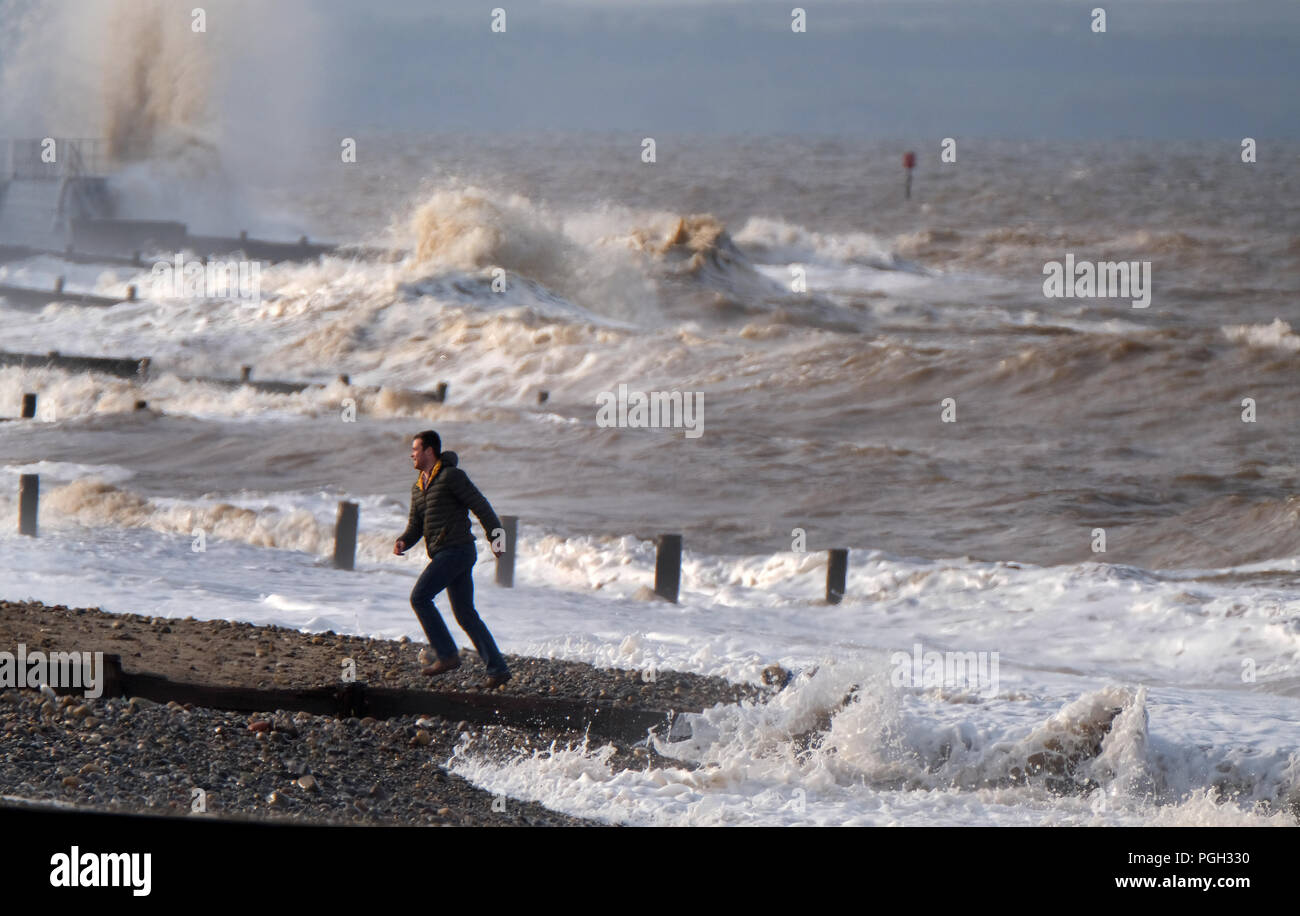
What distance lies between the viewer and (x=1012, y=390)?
24.9 metres

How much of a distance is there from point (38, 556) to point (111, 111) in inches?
1981

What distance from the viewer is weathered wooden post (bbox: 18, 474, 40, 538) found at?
516 inches

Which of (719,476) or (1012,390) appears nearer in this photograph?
(719,476)

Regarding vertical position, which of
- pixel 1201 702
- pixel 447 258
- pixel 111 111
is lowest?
pixel 1201 702

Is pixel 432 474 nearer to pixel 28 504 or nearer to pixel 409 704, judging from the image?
pixel 409 704

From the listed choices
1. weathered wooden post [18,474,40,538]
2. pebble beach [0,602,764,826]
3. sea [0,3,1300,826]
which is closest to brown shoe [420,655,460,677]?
pebble beach [0,602,764,826]

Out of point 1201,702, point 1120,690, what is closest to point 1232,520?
point 1201,702

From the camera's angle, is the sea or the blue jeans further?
the blue jeans

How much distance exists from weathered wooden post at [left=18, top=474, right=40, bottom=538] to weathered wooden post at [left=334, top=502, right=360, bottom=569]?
2.83 m

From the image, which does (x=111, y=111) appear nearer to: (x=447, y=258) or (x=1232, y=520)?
(x=447, y=258)

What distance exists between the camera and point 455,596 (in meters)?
7.86

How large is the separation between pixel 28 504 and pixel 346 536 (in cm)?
299

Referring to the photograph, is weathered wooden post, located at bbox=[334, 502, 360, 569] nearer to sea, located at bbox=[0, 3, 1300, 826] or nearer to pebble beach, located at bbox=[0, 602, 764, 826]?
sea, located at bbox=[0, 3, 1300, 826]

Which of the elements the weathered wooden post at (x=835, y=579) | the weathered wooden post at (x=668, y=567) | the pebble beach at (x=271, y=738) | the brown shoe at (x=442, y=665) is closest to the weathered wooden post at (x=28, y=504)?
the pebble beach at (x=271, y=738)
